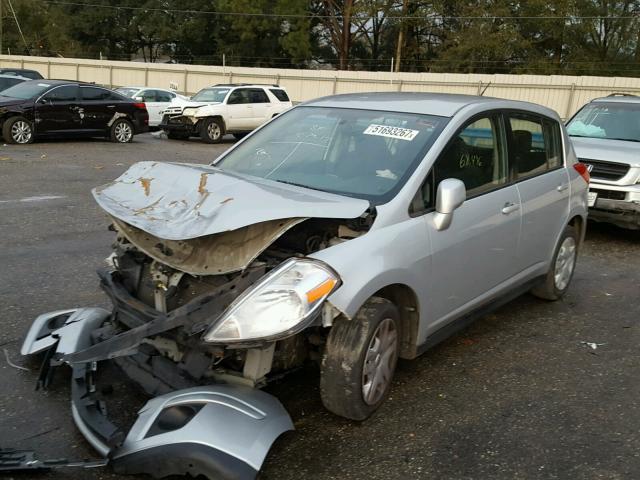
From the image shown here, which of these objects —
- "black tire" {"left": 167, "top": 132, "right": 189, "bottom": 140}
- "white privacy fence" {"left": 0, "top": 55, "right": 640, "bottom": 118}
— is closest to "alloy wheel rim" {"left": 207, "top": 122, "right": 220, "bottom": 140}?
"black tire" {"left": 167, "top": 132, "right": 189, "bottom": 140}

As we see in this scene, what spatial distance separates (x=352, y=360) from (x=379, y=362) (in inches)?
11.6

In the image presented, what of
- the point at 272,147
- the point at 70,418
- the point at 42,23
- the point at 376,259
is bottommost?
the point at 70,418

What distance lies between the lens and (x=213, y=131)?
19.9 meters

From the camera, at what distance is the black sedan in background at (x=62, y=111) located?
14812mm

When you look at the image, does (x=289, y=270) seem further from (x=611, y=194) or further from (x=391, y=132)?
(x=611, y=194)

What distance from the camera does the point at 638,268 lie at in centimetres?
717

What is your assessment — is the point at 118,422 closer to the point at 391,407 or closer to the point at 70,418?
the point at 70,418

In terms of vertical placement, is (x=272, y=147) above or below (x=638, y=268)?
above

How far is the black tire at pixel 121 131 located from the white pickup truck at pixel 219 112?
2428mm

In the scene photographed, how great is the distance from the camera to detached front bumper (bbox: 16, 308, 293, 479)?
268 centimetres

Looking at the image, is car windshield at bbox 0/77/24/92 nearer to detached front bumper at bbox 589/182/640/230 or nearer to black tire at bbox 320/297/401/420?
detached front bumper at bbox 589/182/640/230

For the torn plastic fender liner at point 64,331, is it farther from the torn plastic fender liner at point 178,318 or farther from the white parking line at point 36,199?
the white parking line at point 36,199

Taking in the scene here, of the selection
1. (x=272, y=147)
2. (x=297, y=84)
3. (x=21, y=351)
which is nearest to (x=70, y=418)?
(x=21, y=351)

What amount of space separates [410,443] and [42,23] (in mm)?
70550
